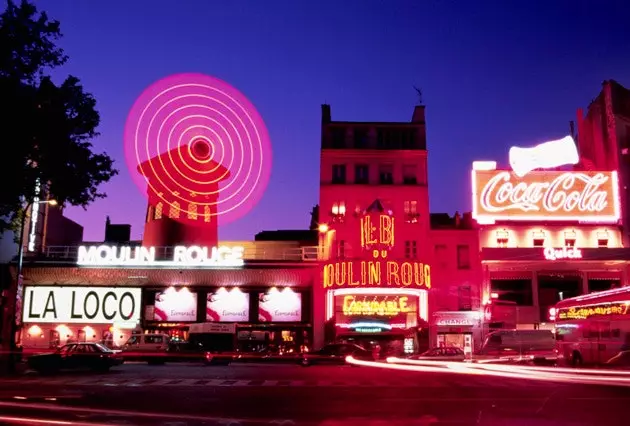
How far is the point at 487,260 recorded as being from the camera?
53188 mm

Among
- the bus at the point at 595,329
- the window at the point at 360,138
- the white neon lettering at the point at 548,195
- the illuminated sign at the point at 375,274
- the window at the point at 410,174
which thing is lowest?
the bus at the point at 595,329

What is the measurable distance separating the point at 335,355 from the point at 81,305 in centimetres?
2173

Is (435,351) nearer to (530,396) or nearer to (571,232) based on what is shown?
(571,232)

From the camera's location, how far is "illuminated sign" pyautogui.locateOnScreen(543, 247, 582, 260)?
172 feet

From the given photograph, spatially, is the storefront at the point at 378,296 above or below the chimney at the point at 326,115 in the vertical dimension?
below

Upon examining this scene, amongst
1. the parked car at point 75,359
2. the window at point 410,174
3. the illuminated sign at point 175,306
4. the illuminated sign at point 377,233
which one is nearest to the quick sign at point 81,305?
the illuminated sign at point 175,306

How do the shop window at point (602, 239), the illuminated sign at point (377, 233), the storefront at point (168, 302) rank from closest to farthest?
the illuminated sign at point (377, 233)
the storefront at point (168, 302)
the shop window at point (602, 239)

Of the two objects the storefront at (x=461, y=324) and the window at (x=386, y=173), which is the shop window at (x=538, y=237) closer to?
the storefront at (x=461, y=324)

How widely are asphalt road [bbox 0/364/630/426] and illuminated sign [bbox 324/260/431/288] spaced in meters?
24.3

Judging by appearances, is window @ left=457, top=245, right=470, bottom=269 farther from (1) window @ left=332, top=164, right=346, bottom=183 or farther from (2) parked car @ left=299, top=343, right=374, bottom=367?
(2) parked car @ left=299, top=343, right=374, bottom=367

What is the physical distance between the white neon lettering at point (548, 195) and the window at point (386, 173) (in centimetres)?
714

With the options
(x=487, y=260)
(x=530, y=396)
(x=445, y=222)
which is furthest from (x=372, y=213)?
(x=530, y=396)

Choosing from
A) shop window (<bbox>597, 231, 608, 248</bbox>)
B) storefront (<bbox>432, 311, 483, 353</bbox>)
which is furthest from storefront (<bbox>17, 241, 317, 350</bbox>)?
shop window (<bbox>597, 231, 608, 248</bbox>)

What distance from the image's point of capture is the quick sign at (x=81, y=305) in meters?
52.6
